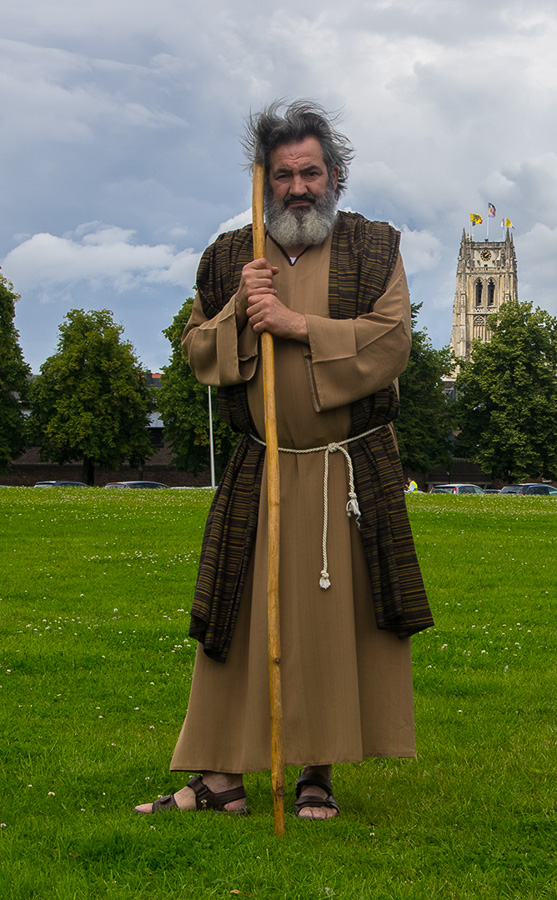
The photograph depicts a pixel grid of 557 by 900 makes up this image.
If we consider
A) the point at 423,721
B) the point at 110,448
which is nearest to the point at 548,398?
the point at 110,448

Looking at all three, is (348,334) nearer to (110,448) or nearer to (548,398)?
(110,448)

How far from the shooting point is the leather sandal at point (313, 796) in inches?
167

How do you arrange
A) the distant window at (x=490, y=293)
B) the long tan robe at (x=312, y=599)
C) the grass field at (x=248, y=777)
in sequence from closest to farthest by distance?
1. the grass field at (x=248, y=777)
2. the long tan robe at (x=312, y=599)
3. the distant window at (x=490, y=293)

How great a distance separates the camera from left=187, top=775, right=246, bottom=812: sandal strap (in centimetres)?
430

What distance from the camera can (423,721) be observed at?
608 centimetres

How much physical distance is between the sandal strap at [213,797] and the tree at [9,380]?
4662 cm

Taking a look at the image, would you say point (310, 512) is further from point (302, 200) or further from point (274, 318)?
point (302, 200)

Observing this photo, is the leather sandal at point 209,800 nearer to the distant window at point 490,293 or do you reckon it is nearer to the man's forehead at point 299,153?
the man's forehead at point 299,153

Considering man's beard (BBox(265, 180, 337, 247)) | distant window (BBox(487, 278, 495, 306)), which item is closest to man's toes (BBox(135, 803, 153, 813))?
man's beard (BBox(265, 180, 337, 247))

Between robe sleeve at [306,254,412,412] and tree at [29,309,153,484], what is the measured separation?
158ft

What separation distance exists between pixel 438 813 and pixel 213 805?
1019mm

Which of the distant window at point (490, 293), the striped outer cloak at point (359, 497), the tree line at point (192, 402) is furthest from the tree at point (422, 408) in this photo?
the distant window at point (490, 293)

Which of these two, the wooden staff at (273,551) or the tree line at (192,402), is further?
the tree line at (192,402)

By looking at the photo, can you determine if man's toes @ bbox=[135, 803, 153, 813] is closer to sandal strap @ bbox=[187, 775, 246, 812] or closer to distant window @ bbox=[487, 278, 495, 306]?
sandal strap @ bbox=[187, 775, 246, 812]
